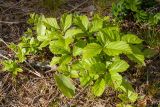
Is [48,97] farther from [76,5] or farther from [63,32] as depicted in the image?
[76,5]

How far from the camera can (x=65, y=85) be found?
83.7 inches

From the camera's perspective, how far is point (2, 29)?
2855 millimetres

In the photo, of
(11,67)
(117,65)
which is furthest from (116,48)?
(11,67)

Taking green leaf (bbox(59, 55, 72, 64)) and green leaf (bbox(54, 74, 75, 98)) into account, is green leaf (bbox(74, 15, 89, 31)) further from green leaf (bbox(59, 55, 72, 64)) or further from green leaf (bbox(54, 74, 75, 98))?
green leaf (bbox(54, 74, 75, 98))

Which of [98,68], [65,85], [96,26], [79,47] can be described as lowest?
[65,85]

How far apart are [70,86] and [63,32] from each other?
362 mm

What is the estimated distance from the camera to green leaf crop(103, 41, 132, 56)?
1.92 meters

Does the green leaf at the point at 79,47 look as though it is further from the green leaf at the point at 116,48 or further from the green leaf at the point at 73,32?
the green leaf at the point at 116,48

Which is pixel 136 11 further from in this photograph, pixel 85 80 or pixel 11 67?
pixel 11 67

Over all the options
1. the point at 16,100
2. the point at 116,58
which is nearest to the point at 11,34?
the point at 16,100

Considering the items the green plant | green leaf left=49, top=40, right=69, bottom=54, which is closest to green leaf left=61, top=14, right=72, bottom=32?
green leaf left=49, top=40, right=69, bottom=54

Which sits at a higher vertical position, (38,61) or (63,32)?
(63,32)

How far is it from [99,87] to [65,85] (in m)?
0.27

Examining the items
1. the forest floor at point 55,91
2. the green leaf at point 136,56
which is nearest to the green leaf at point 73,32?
the green leaf at point 136,56
